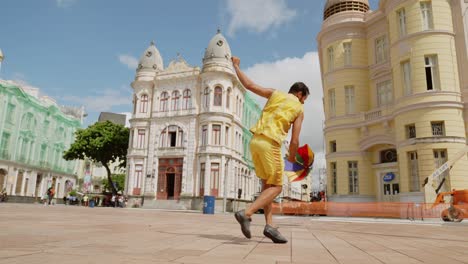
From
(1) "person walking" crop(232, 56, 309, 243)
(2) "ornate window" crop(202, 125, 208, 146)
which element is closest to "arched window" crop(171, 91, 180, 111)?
(2) "ornate window" crop(202, 125, 208, 146)

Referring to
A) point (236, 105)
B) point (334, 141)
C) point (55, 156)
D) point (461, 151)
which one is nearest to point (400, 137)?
point (461, 151)

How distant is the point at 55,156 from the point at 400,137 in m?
45.2

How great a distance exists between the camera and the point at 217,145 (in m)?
32.8

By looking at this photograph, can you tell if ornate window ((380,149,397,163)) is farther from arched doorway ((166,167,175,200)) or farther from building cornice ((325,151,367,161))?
arched doorway ((166,167,175,200))

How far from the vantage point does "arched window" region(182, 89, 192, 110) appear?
116 ft

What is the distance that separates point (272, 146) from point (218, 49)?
1268 inches

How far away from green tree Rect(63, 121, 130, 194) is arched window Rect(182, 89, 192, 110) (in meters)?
8.68

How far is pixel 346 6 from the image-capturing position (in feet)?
80.9

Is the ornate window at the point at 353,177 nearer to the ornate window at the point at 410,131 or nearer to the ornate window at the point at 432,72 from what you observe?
the ornate window at the point at 410,131

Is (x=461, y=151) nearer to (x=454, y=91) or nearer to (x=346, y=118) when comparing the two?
(x=454, y=91)

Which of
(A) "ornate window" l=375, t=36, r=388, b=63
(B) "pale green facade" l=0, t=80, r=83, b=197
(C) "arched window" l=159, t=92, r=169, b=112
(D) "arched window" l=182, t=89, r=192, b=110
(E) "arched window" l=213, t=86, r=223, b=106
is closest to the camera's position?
(A) "ornate window" l=375, t=36, r=388, b=63

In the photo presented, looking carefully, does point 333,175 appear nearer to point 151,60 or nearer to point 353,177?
point 353,177

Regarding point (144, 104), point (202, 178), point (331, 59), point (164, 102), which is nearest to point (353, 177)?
point (331, 59)

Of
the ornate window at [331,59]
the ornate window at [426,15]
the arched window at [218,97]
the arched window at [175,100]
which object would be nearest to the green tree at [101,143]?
the arched window at [175,100]
